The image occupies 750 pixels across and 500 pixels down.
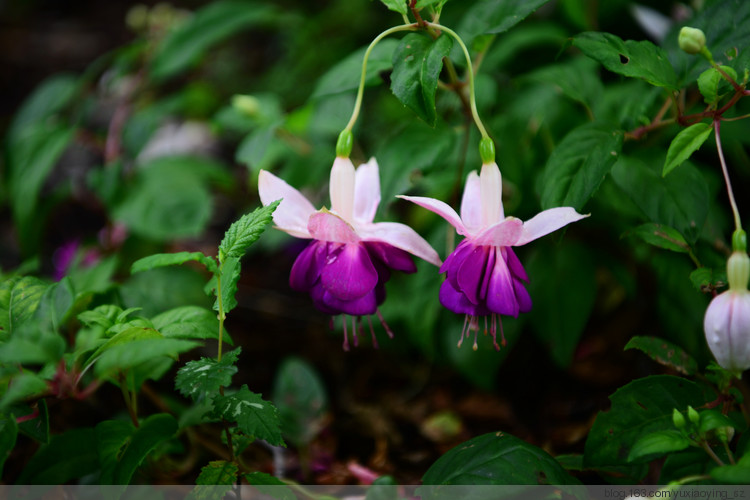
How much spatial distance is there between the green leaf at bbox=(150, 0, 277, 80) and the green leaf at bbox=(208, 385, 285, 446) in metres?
1.06

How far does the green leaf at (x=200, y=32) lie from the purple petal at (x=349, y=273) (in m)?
1.00

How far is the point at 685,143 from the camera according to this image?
2.39 feet

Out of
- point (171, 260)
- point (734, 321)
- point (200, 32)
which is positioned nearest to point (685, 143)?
point (734, 321)

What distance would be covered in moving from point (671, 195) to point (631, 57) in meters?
0.20

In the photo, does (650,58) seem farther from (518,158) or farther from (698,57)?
(518,158)

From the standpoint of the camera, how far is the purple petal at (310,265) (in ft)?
2.47

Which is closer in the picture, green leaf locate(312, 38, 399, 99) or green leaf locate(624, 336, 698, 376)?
green leaf locate(624, 336, 698, 376)

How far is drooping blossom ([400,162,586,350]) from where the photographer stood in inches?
27.2

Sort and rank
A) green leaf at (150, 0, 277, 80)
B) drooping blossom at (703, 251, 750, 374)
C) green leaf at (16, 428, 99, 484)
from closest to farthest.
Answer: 1. drooping blossom at (703, 251, 750, 374)
2. green leaf at (16, 428, 99, 484)
3. green leaf at (150, 0, 277, 80)

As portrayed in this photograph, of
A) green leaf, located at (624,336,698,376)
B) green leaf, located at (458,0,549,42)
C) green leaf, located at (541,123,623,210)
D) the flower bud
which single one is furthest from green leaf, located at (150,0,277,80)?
green leaf, located at (624,336,698,376)

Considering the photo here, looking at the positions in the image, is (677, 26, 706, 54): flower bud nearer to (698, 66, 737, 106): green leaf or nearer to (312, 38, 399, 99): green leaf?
(698, 66, 737, 106): green leaf

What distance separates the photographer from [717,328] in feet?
2.07

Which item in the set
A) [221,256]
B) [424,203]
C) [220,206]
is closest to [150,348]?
[221,256]

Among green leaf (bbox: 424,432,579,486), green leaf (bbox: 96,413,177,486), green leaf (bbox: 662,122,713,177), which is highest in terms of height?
green leaf (bbox: 662,122,713,177)
